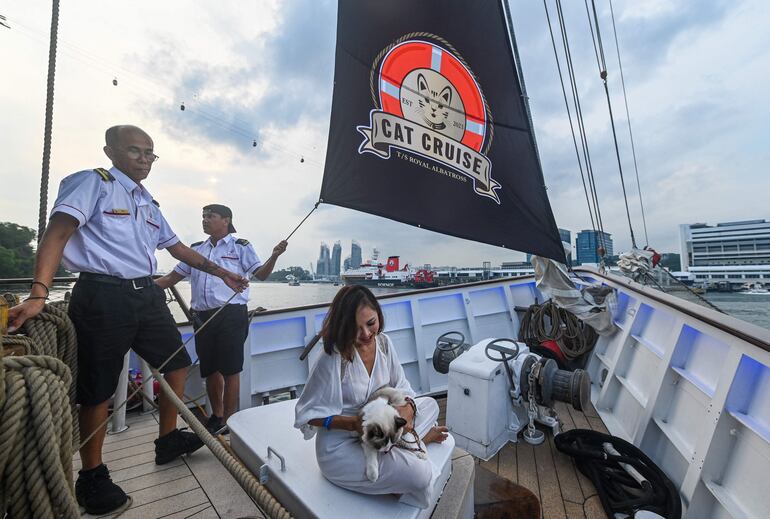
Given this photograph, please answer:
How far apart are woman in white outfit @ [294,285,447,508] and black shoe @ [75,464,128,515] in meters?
0.92

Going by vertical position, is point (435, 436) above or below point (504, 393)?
above

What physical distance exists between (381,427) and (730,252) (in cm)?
4088

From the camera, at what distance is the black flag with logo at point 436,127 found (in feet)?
5.65

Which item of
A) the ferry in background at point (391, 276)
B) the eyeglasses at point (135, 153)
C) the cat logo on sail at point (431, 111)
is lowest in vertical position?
the ferry in background at point (391, 276)

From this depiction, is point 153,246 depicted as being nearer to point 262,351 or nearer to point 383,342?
point 383,342

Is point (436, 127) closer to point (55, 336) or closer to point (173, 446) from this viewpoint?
point (55, 336)

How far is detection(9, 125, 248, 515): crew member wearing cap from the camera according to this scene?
1377 millimetres

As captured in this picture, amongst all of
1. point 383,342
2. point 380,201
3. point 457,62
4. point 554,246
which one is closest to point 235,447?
point 383,342

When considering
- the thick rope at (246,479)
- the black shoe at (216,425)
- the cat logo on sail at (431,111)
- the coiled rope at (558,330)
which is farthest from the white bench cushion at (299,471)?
the coiled rope at (558,330)

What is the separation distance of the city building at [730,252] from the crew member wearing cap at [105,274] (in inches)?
1402

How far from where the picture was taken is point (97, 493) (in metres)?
1.42

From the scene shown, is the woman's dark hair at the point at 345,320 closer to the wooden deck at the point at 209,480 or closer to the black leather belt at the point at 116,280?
the wooden deck at the point at 209,480

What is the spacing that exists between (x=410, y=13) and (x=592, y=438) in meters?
2.65

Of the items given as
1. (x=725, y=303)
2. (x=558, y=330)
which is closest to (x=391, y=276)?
(x=725, y=303)
